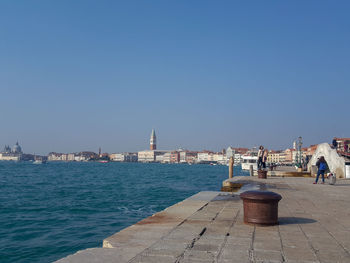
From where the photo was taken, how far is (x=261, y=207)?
6.06m

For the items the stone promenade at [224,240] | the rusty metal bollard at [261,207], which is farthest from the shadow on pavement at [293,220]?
the rusty metal bollard at [261,207]

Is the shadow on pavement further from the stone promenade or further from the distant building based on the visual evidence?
the distant building

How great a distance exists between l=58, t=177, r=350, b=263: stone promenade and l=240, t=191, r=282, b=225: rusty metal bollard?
0.15 metres

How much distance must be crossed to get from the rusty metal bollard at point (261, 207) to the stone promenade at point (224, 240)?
15 cm

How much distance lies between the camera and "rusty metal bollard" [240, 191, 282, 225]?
603cm

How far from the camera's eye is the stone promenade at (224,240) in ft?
13.5

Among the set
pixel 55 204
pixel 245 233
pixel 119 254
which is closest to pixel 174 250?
pixel 119 254

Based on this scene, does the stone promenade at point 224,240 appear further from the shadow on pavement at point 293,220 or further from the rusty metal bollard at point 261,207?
the rusty metal bollard at point 261,207

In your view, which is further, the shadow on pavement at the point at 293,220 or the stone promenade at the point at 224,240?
the shadow on pavement at the point at 293,220

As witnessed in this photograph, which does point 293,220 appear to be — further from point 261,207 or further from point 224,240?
point 224,240

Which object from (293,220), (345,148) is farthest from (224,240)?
(345,148)

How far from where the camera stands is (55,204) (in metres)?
19.2

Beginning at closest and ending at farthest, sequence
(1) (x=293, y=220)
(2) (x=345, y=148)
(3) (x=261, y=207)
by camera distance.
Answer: (3) (x=261, y=207), (1) (x=293, y=220), (2) (x=345, y=148)

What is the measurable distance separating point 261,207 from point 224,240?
4.64 ft
